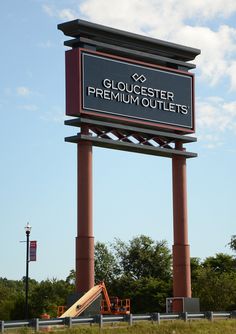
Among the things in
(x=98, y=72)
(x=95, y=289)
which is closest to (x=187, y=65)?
(x=98, y=72)

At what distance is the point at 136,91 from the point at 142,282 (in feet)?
140

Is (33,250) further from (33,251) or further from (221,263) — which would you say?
(221,263)

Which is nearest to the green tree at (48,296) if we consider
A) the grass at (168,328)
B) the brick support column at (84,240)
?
the brick support column at (84,240)

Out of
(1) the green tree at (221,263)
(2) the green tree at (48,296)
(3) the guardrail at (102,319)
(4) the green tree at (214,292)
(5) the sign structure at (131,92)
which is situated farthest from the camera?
(1) the green tree at (221,263)

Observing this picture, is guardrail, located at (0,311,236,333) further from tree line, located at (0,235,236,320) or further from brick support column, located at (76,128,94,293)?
tree line, located at (0,235,236,320)

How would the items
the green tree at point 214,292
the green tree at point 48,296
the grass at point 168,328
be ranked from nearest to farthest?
1. the grass at point 168,328
2. the green tree at point 214,292
3. the green tree at point 48,296

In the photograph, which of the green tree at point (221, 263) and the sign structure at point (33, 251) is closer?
the sign structure at point (33, 251)

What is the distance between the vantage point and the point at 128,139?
56.6 m

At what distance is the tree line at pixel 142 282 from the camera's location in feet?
288

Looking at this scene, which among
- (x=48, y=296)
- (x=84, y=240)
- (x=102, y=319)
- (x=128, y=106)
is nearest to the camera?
(x=102, y=319)

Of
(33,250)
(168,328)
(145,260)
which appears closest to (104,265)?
(145,260)

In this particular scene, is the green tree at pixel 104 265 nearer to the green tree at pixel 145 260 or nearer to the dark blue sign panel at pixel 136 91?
the green tree at pixel 145 260

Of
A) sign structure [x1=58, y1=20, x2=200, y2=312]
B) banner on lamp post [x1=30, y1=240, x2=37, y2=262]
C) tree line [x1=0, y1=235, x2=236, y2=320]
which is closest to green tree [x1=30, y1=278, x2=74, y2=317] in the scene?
tree line [x1=0, y1=235, x2=236, y2=320]

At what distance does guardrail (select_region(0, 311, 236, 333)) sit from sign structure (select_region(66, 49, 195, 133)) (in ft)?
42.8
